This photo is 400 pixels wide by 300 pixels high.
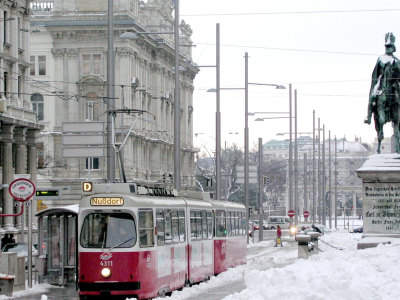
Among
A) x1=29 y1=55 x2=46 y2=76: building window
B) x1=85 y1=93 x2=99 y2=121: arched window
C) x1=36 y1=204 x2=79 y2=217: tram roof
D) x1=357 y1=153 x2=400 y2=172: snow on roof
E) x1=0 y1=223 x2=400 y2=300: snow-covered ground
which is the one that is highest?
x1=29 y1=55 x2=46 y2=76: building window

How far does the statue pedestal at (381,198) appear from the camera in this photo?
2361 cm

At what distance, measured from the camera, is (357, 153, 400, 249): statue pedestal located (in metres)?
23.6

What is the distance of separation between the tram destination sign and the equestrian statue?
8357 mm

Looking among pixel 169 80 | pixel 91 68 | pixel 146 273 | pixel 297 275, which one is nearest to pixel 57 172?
pixel 91 68

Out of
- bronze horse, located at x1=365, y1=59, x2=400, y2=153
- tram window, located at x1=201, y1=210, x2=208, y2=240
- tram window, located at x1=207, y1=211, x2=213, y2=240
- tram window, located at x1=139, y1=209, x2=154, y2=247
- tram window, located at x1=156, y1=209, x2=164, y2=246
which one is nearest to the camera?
tram window, located at x1=139, y1=209, x2=154, y2=247

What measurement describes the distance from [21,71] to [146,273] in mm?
32061

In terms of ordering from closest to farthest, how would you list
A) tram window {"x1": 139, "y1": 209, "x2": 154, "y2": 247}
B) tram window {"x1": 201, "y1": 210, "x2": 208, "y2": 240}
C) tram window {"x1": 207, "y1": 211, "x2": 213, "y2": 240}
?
tram window {"x1": 139, "y1": 209, "x2": 154, "y2": 247}
tram window {"x1": 201, "y1": 210, "x2": 208, "y2": 240}
tram window {"x1": 207, "y1": 211, "x2": 213, "y2": 240}

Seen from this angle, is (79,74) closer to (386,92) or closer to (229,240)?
(229,240)

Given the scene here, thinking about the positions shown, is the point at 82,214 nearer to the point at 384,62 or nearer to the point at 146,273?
the point at 146,273

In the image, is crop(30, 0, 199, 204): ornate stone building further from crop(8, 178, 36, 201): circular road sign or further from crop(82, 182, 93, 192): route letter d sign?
crop(82, 182, 93, 192): route letter d sign

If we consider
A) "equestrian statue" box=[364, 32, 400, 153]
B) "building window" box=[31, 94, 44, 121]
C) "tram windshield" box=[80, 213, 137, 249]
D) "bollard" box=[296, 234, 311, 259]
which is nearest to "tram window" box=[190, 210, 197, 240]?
"tram windshield" box=[80, 213, 137, 249]

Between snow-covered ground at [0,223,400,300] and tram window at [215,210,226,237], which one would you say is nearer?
snow-covered ground at [0,223,400,300]

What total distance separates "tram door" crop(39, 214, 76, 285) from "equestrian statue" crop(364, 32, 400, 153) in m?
8.58

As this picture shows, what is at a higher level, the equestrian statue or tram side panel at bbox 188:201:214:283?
the equestrian statue
